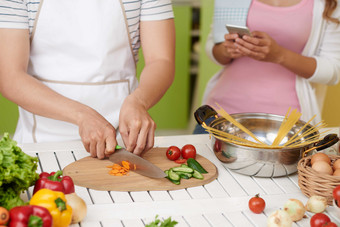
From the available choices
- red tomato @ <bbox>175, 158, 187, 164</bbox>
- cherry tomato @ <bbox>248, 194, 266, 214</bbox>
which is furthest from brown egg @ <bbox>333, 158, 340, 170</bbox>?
red tomato @ <bbox>175, 158, 187, 164</bbox>

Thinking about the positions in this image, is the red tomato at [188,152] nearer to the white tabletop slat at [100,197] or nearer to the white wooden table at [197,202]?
the white wooden table at [197,202]

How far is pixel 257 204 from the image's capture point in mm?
1342

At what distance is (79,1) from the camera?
1.83 meters

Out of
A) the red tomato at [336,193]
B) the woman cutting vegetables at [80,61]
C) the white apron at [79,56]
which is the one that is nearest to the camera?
the red tomato at [336,193]

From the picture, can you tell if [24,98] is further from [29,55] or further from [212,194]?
[212,194]

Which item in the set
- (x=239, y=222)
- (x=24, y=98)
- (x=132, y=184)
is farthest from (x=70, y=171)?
(x=239, y=222)

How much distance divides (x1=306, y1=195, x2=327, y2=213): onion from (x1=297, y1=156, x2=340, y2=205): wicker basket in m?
0.03

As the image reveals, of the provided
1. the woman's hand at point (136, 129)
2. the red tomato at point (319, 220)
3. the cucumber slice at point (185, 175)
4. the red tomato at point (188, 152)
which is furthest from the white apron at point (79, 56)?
the red tomato at point (319, 220)

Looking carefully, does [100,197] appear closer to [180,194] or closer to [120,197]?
[120,197]

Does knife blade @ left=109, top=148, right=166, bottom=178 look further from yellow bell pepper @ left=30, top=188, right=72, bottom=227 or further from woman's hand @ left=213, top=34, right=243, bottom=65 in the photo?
woman's hand @ left=213, top=34, right=243, bottom=65

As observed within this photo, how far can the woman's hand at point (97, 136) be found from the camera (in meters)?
1.55

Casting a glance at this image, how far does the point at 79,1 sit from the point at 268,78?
959mm

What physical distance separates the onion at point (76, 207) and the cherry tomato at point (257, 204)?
1.43 ft

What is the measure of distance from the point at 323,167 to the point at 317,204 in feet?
0.36
